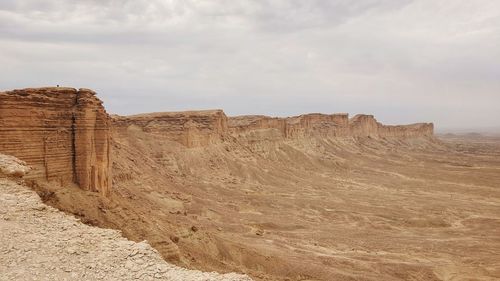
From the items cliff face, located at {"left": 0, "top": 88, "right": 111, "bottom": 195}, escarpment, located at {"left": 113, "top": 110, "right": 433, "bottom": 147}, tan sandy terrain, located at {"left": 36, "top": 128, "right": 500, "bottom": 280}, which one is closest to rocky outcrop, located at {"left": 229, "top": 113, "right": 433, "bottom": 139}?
escarpment, located at {"left": 113, "top": 110, "right": 433, "bottom": 147}

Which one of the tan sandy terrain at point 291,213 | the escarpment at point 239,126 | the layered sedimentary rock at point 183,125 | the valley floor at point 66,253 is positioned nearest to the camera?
the valley floor at point 66,253

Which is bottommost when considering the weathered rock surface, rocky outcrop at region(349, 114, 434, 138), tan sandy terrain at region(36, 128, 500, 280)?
tan sandy terrain at region(36, 128, 500, 280)

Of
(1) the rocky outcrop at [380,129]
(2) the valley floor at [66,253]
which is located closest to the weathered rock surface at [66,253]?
(2) the valley floor at [66,253]

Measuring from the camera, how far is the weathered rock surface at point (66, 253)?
1060 centimetres

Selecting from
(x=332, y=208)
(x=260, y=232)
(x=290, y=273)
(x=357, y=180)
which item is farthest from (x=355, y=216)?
(x=357, y=180)

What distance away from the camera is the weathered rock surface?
10.6 meters

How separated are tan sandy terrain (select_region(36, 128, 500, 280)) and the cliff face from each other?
1.33 meters

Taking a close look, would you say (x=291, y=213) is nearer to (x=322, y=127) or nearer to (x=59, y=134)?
(x=59, y=134)

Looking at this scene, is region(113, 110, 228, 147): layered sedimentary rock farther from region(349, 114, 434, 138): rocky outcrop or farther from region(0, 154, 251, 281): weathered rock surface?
region(349, 114, 434, 138): rocky outcrop

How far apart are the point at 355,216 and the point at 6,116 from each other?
96.9 feet

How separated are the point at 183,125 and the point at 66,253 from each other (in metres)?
40.1

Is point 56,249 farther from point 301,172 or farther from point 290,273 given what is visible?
point 301,172

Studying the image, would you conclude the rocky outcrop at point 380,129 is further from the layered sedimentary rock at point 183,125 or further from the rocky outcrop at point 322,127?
the layered sedimentary rock at point 183,125

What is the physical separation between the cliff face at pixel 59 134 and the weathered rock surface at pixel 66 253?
15.1 ft
